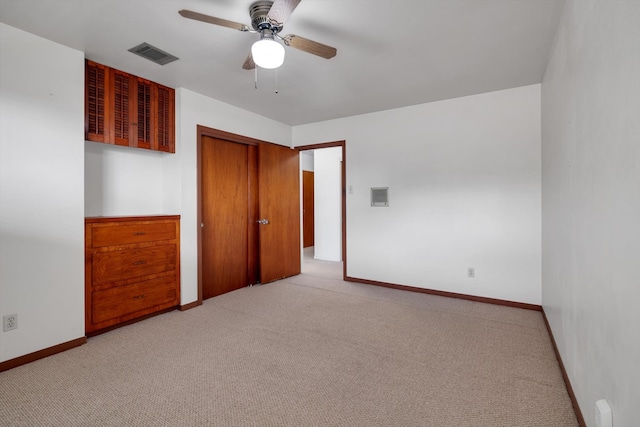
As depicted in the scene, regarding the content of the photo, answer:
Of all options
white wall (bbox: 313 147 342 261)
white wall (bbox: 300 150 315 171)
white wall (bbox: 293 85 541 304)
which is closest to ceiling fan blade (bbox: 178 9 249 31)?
white wall (bbox: 293 85 541 304)

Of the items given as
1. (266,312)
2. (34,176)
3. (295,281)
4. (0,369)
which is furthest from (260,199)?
(0,369)

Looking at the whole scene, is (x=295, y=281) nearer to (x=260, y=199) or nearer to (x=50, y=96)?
(x=260, y=199)

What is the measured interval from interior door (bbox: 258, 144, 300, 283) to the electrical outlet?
8.60 ft

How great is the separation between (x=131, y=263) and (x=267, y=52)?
Result: 7.91 feet

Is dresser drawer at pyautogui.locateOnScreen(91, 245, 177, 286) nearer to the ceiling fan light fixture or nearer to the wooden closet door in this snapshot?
the wooden closet door

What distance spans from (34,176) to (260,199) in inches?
98.0

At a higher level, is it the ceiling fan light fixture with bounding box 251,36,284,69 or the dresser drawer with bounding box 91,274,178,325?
the ceiling fan light fixture with bounding box 251,36,284,69

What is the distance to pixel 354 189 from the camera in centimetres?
459

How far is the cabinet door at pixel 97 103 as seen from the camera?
2.76 meters

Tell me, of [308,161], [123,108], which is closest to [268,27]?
[123,108]

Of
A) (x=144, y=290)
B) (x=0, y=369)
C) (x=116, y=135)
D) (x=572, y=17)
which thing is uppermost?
(x=572, y=17)

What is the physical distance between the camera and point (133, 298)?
9.84 feet

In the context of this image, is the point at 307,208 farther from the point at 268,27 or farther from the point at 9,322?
the point at 9,322

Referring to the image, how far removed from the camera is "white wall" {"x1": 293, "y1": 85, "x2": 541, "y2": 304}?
3.41m
